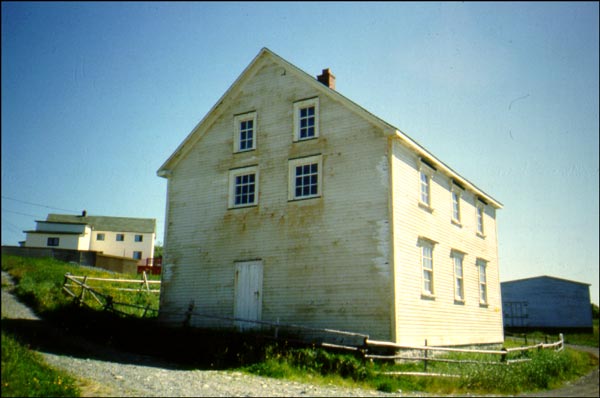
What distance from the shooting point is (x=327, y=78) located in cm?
2064

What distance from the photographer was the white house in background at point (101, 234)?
5947 centimetres

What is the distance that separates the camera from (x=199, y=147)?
22.2 m

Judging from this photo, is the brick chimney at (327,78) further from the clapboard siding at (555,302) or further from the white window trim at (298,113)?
the clapboard siding at (555,302)

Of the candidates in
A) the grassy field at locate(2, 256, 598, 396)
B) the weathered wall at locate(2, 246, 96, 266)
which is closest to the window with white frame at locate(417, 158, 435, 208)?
the grassy field at locate(2, 256, 598, 396)

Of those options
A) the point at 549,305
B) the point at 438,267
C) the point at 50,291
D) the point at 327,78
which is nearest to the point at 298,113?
the point at 327,78

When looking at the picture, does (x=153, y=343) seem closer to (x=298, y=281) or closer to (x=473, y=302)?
(x=298, y=281)

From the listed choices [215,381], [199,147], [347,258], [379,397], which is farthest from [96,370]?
[199,147]

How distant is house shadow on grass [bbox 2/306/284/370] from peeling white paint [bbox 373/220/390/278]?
4.49 m

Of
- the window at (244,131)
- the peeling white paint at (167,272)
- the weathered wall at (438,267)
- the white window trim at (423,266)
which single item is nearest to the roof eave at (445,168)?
the weathered wall at (438,267)

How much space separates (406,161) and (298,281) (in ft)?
19.2

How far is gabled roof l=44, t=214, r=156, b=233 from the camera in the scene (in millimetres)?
64438

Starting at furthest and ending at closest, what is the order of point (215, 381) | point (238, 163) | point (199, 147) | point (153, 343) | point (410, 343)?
point (199, 147) → point (238, 163) → point (153, 343) → point (410, 343) → point (215, 381)

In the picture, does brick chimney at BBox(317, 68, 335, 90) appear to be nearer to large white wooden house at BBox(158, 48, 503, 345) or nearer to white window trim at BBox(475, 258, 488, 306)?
large white wooden house at BBox(158, 48, 503, 345)

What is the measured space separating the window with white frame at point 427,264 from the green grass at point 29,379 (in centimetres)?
1231
